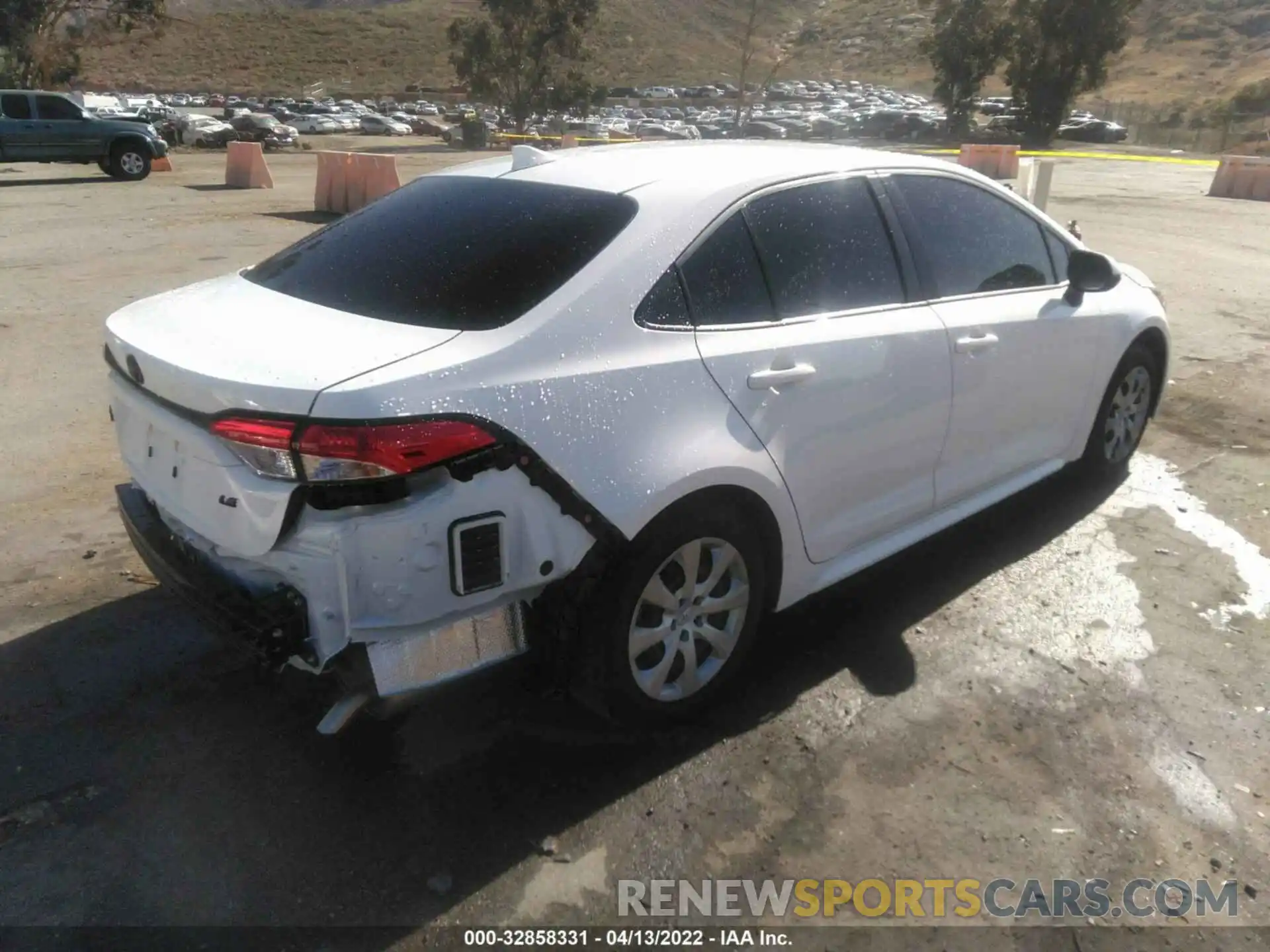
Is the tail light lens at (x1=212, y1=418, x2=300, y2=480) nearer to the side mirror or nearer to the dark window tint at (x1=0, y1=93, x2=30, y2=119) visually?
the side mirror

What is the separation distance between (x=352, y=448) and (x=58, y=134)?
70.3ft

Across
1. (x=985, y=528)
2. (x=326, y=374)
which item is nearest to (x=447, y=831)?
(x=326, y=374)

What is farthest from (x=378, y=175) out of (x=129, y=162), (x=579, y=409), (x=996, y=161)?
(x=579, y=409)

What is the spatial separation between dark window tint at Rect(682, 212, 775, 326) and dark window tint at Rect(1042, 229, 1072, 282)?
192 centimetres

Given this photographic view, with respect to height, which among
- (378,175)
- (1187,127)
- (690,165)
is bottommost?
(1187,127)

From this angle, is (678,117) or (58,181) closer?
(58,181)

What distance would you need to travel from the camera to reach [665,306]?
2.91 meters

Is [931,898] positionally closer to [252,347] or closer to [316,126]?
[252,347]

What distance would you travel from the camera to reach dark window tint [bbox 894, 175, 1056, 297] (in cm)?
378

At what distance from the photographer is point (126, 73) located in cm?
7394

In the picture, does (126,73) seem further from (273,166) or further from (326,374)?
(326,374)

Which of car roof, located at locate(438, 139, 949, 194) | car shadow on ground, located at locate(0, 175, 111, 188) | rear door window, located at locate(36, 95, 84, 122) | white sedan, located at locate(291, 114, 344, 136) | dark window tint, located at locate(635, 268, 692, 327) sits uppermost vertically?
car roof, located at locate(438, 139, 949, 194)

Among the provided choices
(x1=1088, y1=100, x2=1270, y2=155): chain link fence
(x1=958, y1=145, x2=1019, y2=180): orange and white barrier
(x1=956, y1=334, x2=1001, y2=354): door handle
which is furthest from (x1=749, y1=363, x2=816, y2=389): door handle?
(x1=1088, y1=100, x2=1270, y2=155): chain link fence

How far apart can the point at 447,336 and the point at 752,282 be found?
1017mm
